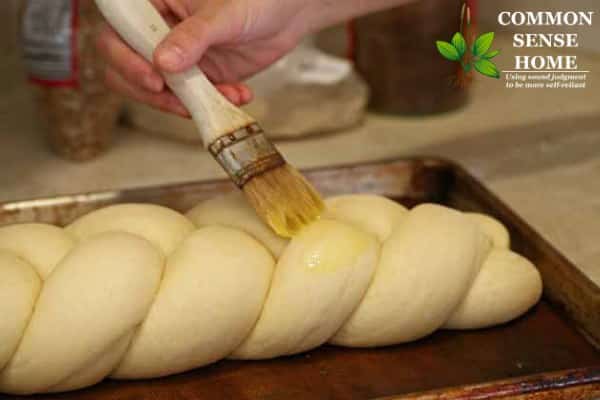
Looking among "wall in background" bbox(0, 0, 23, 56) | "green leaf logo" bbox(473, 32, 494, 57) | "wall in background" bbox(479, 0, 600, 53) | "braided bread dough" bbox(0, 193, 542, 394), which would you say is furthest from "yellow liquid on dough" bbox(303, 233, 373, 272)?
"wall in background" bbox(0, 0, 23, 56)

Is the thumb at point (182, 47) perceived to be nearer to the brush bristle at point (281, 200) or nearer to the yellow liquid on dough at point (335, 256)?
the brush bristle at point (281, 200)

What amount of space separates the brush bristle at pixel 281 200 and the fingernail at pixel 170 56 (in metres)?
0.18

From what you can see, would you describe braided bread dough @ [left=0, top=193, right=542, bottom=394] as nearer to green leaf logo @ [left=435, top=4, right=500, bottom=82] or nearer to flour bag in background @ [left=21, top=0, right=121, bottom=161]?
green leaf logo @ [left=435, top=4, right=500, bottom=82]

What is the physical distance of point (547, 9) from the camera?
180 cm

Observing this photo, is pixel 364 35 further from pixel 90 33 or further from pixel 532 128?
pixel 90 33

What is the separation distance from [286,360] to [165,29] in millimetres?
488

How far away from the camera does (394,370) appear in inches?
39.2

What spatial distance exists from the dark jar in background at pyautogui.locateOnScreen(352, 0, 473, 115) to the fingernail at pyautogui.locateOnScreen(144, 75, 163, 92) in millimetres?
723

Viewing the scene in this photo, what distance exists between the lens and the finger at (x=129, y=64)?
1.24 m

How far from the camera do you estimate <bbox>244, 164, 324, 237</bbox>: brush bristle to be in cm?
103

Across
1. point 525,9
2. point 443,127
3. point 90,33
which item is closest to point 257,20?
point 90,33

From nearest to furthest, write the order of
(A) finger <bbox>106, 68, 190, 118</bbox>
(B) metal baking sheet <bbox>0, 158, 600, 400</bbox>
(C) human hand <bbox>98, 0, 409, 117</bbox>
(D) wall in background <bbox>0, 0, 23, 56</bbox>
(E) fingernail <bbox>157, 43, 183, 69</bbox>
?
(B) metal baking sheet <bbox>0, 158, 600, 400</bbox> → (E) fingernail <bbox>157, 43, 183, 69</bbox> → (C) human hand <bbox>98, 0, 409, 117</bbox> → (A) finger <bbox>106, 68, 190, 118</bbox> → (D) wall in background <bbox>0, 0, 23, 56</bbox>

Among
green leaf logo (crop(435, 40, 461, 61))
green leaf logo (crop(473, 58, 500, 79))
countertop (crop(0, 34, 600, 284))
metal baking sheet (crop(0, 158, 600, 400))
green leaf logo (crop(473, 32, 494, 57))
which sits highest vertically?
green leaf logo (crop(473, 32, 494, 57))

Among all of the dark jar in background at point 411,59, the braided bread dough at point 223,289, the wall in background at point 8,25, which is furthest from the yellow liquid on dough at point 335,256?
the wall in background at point 8,25
